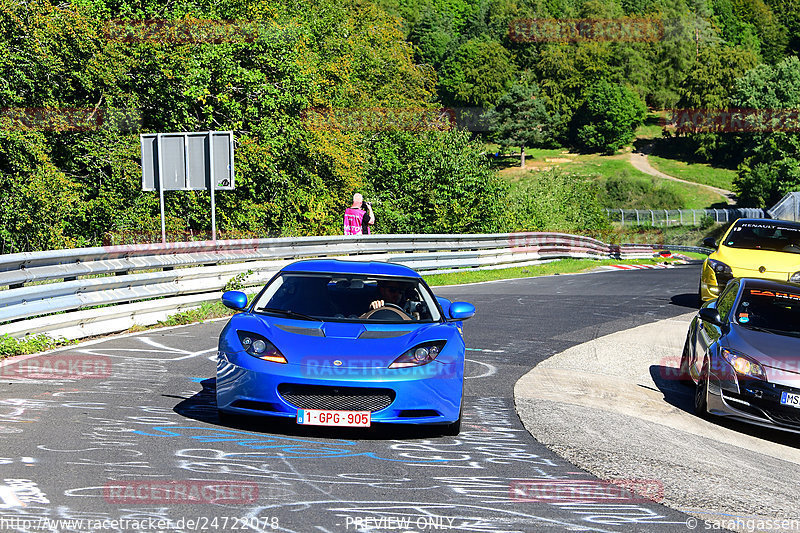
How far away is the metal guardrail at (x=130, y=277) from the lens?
10.4 meters

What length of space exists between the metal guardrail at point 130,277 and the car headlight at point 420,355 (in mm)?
5176

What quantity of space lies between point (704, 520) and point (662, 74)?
169 meters

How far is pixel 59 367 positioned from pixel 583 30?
169021 millimetres

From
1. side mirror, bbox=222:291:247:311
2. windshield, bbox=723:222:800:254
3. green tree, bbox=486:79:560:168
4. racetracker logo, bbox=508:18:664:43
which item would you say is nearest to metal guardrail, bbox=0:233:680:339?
side mirror, bbox=222:291:247:311

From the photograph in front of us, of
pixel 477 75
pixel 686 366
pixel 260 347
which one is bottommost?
pixel 686 366

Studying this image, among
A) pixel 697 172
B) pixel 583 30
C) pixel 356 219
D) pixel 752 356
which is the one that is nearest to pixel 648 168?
pixel 697 172

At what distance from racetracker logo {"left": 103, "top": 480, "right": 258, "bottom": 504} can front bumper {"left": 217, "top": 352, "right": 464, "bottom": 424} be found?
4.27 feet

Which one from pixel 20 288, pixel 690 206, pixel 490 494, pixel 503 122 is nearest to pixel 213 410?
pixel 490 494

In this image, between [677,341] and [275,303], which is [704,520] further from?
[677,341]

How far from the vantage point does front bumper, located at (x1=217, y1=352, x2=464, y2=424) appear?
658cm

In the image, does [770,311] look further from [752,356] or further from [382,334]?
[382,334]

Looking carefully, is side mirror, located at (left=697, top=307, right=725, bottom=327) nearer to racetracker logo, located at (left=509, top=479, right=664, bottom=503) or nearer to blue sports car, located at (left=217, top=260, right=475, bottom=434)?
blue sports car, located at (left=217, top=260, right=475, bottom=434)

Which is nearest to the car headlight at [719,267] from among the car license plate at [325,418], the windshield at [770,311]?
the windshield at [770,311]

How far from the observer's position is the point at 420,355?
697cm
